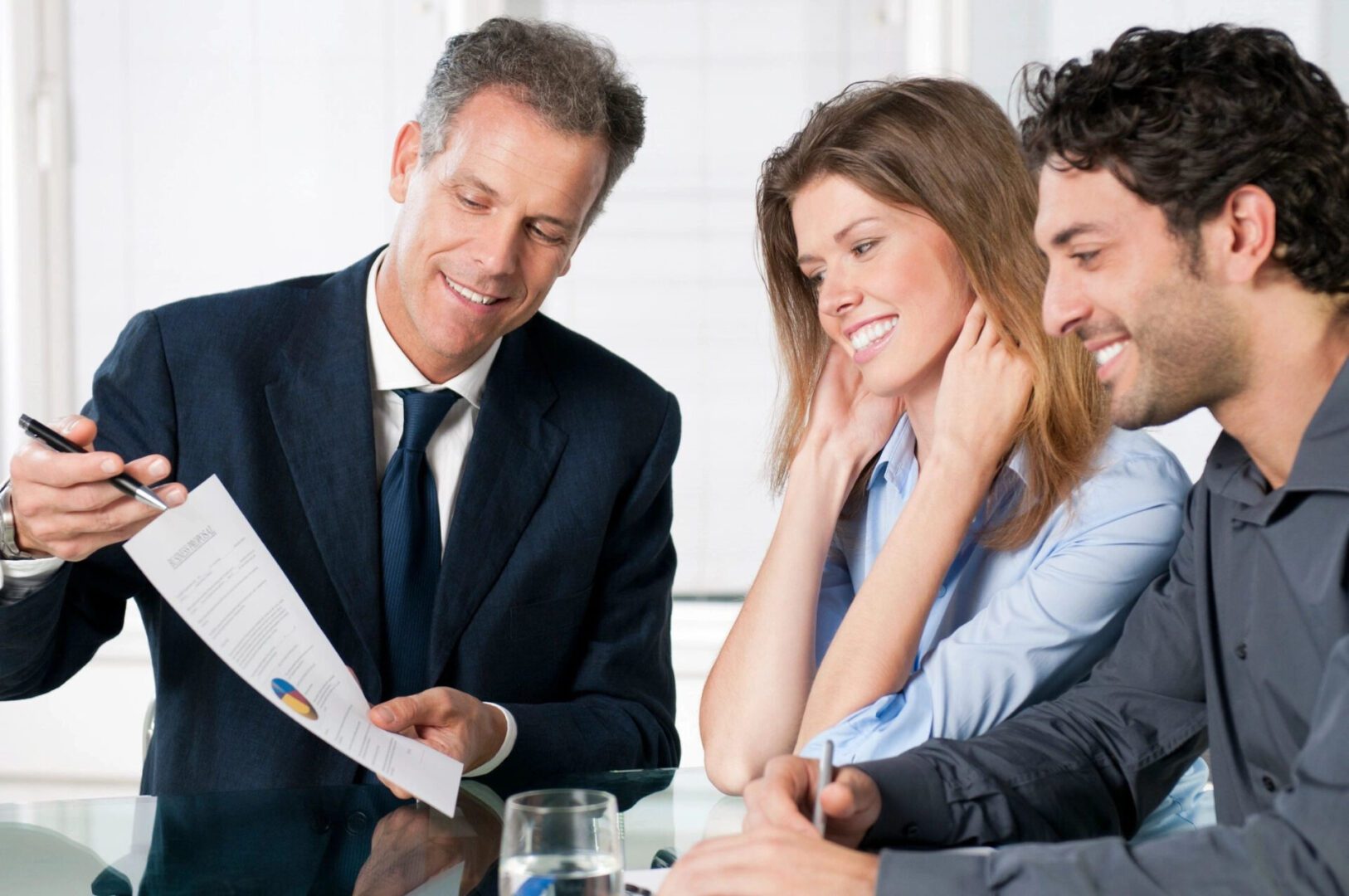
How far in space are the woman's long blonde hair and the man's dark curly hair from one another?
0.41 meters

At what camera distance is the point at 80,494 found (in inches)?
63.9

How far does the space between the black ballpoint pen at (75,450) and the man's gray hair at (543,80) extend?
32.3 inches

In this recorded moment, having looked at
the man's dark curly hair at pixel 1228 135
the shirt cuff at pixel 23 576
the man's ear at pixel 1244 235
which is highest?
the man's dark curly hair at pixel 1228 135

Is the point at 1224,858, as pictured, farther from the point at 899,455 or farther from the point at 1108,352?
the point at 899,455

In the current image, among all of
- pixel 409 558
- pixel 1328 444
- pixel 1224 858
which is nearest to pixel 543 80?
pixel 409 558

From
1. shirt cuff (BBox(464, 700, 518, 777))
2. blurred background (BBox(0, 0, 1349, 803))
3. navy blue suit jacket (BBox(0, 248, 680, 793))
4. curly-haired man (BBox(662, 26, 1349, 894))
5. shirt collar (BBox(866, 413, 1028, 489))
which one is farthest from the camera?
blurred background (BBox(0, 0, 1349, 803))

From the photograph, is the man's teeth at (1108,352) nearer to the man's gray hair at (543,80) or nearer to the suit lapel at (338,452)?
the man's gray hair at (543,80)

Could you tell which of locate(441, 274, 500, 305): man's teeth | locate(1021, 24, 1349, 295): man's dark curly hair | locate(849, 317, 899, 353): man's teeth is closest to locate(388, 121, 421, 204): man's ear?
locate(441, 274, 500, 305): man's teeth

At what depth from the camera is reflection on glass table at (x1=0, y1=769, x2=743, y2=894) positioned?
1502 millimetres

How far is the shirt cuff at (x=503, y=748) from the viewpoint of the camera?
2.01 meters

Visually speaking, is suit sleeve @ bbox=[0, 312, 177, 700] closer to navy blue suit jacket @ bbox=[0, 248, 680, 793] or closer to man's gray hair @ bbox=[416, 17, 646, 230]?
navy blue suit jacket @ bbox=[0, 248, 680, 793]

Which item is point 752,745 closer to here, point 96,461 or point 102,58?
point 96,461

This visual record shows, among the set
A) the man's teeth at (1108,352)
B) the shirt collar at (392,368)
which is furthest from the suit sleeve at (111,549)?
the man's teeth at (1108,352)

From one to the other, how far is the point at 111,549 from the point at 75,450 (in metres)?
0.48
